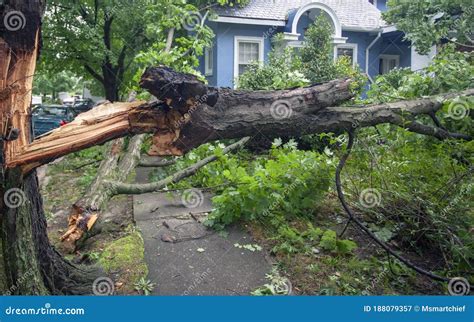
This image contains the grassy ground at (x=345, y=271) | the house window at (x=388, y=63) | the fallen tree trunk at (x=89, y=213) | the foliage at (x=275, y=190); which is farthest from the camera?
the house window at (x=388, y=63)

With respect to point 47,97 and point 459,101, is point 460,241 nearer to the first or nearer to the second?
point 459,101

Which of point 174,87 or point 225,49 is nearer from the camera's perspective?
point 174,87

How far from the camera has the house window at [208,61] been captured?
15.6 meters

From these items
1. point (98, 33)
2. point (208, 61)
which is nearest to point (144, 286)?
point (98, 33)

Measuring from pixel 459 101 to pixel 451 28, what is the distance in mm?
8092

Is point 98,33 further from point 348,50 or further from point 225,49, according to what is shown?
point 348,50

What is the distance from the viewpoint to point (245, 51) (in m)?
15.5

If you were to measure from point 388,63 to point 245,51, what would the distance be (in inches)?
245

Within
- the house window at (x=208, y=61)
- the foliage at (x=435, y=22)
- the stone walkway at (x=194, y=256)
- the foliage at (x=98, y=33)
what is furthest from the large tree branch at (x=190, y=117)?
the house window at (x=208, y=61)

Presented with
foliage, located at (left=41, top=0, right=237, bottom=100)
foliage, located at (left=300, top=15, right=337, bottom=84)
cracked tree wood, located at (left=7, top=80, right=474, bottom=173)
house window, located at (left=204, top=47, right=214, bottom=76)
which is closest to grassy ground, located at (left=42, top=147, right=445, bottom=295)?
cracked tree wood, located at (left=7, top=80, right=474, bottom=173)

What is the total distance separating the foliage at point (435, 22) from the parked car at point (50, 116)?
1069 cm

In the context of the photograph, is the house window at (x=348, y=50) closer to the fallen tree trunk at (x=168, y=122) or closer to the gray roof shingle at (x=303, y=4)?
the gray roof shingle at (x=303, y=4)

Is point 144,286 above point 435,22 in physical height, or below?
below

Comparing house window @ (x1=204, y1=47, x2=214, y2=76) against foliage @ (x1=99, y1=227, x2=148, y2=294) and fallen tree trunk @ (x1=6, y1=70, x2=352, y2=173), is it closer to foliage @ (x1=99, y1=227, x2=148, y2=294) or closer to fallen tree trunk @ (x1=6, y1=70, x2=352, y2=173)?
foliage @ (x1=99, y1=227, x2=148, y2=294)
